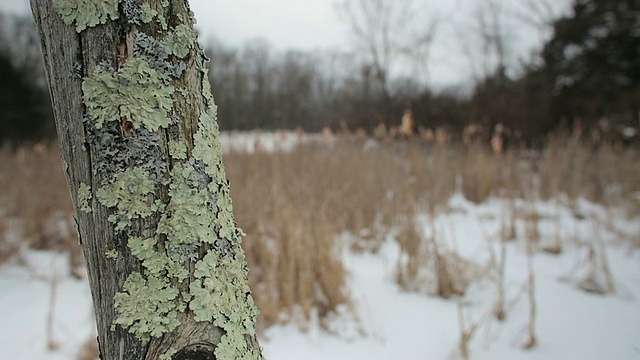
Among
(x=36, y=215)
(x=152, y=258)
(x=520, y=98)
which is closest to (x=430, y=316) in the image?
(x=152, y=258)

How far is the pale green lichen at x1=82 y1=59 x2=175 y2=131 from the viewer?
0.47 meters

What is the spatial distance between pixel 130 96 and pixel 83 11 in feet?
0.39

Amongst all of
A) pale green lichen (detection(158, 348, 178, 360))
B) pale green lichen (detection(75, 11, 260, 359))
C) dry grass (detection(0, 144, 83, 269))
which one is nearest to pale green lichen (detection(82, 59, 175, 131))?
pale green lichen (detection(75, 11, 260, 359))

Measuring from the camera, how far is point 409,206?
2781mm

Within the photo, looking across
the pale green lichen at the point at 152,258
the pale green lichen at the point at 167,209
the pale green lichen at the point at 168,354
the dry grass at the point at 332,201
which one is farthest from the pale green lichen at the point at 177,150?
the dry grass at the point at 332,201

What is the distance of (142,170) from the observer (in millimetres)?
508

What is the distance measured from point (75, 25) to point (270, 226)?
2.39 metres

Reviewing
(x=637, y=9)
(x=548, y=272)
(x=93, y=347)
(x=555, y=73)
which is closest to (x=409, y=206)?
(x=548, y=272)

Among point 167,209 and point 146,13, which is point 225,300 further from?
point 146,13

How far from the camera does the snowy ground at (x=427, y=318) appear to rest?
5.75 ft

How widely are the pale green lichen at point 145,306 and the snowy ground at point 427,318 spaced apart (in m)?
1.44

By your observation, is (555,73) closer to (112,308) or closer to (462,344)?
(462,344)

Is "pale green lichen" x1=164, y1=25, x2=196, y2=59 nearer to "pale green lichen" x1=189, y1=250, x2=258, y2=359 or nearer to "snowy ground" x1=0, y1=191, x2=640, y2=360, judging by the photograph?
"pale green lichen" x1=189, y1=250, x2=258, y2=359

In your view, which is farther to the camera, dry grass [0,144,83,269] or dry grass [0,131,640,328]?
dry grass [0,144,83,269]
